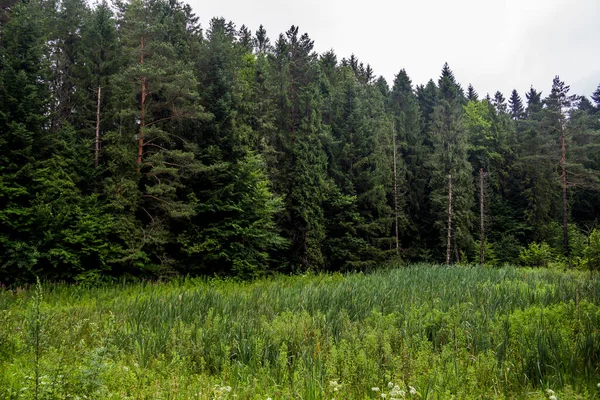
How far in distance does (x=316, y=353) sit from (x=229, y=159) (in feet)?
52.8

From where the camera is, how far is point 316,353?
4449mm

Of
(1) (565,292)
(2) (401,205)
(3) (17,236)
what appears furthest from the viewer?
(2) (401,205)

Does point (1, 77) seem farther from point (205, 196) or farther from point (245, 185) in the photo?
point (245, 185)

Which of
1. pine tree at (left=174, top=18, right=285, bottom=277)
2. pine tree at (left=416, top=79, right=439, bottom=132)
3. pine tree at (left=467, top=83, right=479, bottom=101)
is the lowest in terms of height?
pine tree at (left=174, top=18, right=285, bottom=277)

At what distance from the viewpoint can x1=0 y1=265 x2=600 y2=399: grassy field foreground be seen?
3.28 m

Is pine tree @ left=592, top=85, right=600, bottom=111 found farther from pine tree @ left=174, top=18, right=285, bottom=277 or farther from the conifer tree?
pine tree @ left=174, top=18, right=285, bottom=277

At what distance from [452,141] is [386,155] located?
6.57 meters

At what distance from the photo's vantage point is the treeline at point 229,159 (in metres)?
14.6

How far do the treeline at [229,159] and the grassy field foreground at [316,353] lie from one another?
29.0 ft

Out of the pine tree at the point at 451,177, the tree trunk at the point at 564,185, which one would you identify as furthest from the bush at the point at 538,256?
the tree trunk at the point at 564,185

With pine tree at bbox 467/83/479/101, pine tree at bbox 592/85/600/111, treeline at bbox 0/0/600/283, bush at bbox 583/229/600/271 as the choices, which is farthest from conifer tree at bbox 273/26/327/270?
pine tree at bbox 592/85/600/111

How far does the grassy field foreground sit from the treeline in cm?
885

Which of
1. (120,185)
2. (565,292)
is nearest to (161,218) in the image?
(120,185)

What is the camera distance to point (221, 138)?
→ 63.0ft
